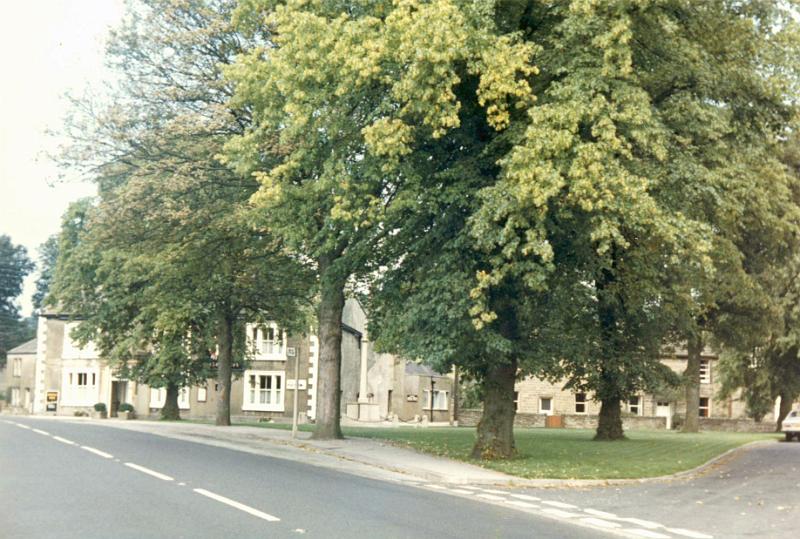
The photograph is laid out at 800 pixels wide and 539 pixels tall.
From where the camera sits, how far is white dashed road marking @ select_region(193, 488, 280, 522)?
10719 millimetres

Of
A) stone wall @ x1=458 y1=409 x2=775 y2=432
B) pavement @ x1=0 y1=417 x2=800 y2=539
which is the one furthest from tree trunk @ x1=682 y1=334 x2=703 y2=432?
stone wall @ x1=458 y1=409 x2=775 y2=432

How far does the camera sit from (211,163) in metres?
26.4

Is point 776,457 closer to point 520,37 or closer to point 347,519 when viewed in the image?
point 520,37

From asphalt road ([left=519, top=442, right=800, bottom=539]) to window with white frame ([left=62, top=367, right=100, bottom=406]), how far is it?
2144 inches

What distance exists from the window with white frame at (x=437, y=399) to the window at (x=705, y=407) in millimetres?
21952

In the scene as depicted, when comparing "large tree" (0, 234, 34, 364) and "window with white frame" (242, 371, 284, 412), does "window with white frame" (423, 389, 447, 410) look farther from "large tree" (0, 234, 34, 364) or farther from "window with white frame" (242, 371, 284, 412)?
"large tree" (0, 234, 34, 364)

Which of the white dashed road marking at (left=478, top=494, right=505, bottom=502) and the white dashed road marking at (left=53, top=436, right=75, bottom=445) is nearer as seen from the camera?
the white dashed road marking at (left=478, top=494, right=505, bottom=502)

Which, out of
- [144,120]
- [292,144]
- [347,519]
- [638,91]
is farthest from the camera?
[144,120]

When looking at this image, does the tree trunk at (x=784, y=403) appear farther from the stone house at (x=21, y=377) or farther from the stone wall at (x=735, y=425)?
the stone house at (x=21, y=377)

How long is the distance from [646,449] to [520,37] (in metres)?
15.7

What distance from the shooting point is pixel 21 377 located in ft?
271

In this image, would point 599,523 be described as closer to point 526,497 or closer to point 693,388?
point 526,497

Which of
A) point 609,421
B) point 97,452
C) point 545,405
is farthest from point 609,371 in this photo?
point 545,405

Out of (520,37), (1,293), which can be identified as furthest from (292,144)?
(1,293)
